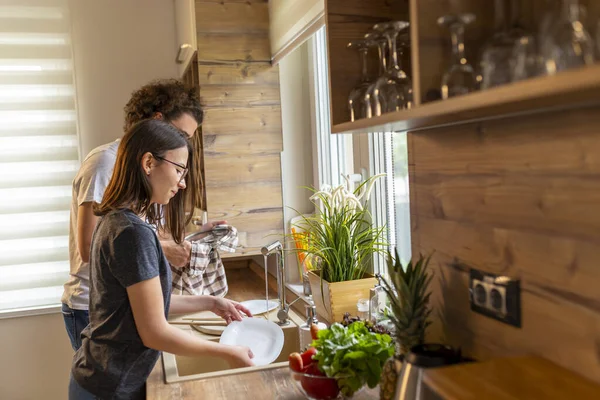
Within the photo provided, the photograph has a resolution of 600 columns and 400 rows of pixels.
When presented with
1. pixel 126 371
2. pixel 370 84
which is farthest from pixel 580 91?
pixel 126 371

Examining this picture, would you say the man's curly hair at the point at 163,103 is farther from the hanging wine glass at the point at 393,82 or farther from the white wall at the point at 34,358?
the white wall at the point at 34,358

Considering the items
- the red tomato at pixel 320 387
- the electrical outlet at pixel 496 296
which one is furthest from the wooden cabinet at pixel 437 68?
the red tomato at pixel 320 387

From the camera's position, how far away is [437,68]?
36.2 inches

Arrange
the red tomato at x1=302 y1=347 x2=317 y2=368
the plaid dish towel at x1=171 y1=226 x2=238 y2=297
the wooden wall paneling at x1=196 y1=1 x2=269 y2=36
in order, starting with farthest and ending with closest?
the wooden wall paneling at x1=196 y1=1 x2=269 y2=36
the plaid dish towel at x1=171 y1=226 x2=238 y2=297
the red tomato at x1=302 y1=347 x2=317 y2=368

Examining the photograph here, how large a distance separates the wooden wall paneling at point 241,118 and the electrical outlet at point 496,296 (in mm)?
1640

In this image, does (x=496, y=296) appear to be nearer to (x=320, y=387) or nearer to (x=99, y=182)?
(x=320, y=387)

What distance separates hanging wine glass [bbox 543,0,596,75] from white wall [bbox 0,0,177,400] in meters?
3.04

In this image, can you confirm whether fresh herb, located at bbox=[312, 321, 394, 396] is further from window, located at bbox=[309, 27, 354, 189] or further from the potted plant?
window, located at bbox=[309, 27, 354, 189]

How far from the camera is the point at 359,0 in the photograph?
1.27 meters

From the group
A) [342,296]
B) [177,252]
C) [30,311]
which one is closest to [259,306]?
[177,252]

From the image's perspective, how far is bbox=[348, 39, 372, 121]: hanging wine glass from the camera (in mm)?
1205

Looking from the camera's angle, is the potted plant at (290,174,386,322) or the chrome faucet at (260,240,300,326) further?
the chrome faucet at (260,240,300,326)

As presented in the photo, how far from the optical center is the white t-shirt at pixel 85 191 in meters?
2.03

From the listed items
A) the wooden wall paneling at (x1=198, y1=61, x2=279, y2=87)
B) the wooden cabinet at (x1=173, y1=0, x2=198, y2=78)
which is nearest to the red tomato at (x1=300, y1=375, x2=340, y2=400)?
the wooden wall paneling at (x1=198, y1=61, x2=279, y2=87)
